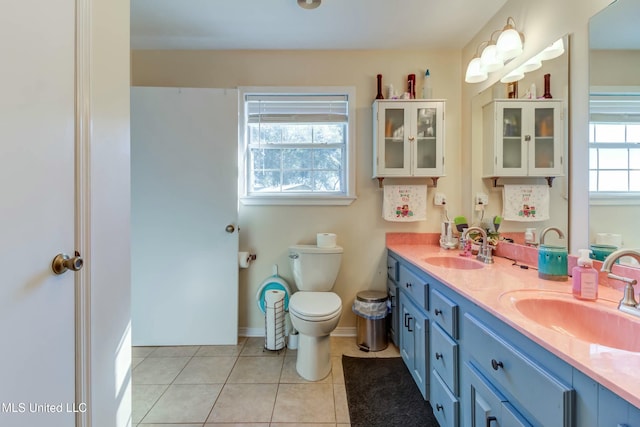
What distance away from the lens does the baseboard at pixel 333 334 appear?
2.33 metres

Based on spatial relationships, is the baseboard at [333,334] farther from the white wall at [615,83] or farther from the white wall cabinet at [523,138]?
the white wall at [615,83]

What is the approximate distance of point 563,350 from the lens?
0.67 meters

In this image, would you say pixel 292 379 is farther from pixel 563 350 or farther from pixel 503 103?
pixel 503 103

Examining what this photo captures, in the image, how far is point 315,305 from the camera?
1769 mm

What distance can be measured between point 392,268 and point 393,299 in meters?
0.23

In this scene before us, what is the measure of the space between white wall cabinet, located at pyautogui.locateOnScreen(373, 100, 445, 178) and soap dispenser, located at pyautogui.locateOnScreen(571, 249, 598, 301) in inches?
47.5

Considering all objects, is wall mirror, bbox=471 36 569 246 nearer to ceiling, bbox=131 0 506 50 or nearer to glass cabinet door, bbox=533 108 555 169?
glass cabinet door, bbox=533 108 555 169

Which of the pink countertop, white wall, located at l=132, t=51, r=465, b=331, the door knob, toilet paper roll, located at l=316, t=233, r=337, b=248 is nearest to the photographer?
the pink countertop

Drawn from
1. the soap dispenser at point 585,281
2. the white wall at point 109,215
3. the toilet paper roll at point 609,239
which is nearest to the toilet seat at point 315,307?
the white wall at point 109,215

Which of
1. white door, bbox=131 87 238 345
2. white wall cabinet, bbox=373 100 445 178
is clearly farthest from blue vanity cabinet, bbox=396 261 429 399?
white door, bbox=131 87 238 345

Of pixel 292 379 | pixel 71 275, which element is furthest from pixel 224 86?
pixel 292 379

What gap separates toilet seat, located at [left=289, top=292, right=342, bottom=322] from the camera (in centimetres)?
167

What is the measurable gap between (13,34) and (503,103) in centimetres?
223

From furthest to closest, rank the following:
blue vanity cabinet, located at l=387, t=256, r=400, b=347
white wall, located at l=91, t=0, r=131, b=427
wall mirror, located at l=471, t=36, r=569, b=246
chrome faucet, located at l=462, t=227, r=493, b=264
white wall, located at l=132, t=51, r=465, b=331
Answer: white wall, located at l=132, t=51, r=465, b=331 < blue vanity cabinet, located at l=387, t=256, r=400, b=347 < chrome faucet, located at l=462, t=227, r=493, b=264 < wall mirror, located at l=471, t=36, r=569, b=246 < white wall, located at l=91, t=0, r=131, b=427
